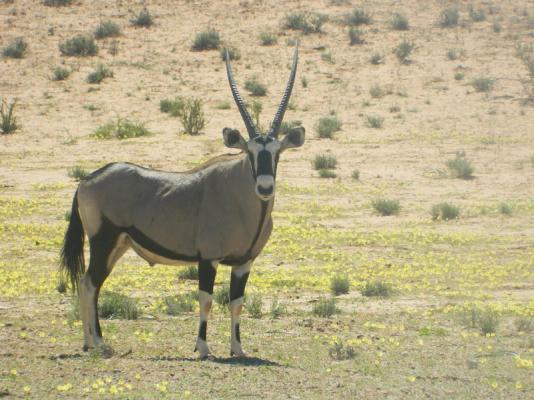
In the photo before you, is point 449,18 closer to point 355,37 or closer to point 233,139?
point 355,37

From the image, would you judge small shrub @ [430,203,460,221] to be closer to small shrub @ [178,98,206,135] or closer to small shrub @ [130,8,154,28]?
small shrub @ [178,98,206,135]

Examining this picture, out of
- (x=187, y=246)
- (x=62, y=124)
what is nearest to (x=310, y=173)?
(x=62, y=124)

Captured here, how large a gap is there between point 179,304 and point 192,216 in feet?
9.17

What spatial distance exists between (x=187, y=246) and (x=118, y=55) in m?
31.1

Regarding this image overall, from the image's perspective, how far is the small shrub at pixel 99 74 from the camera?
1419 inches

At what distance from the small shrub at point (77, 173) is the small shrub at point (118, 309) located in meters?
11.9

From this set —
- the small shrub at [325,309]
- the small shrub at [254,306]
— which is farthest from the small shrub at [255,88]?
the small shrub at [325,309]

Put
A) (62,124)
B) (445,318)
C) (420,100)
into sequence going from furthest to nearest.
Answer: (420,100) < (62,124) < (445,318)

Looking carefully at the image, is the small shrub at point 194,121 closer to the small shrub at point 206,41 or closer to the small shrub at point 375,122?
the small shrub at point 375,122

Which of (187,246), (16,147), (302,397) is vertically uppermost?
(187,246)

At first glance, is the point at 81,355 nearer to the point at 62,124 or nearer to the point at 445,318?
the point at 445,318

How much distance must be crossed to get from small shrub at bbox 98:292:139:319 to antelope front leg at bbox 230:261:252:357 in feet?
7.46

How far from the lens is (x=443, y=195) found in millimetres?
23641

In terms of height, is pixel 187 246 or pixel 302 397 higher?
pixel 187 246
